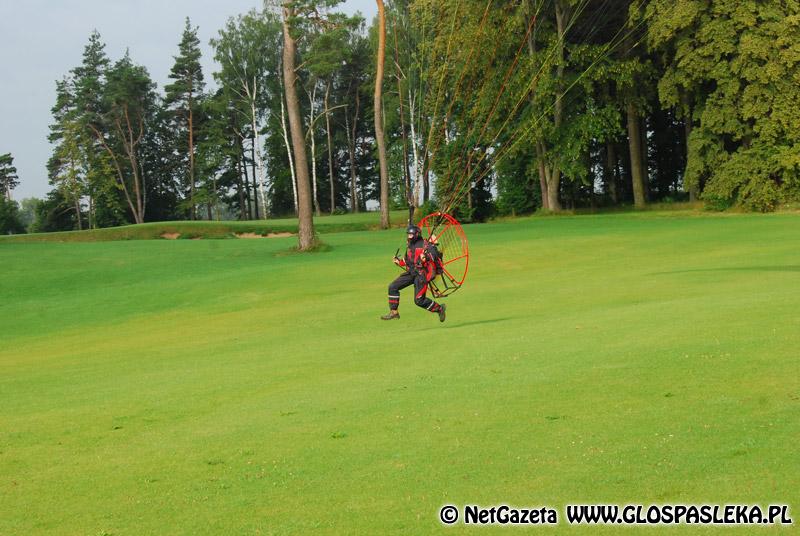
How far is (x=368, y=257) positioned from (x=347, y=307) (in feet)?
44.2

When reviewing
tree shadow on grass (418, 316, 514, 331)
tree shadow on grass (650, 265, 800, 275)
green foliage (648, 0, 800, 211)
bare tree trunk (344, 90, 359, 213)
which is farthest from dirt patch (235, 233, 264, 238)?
bare tree trunk (344, 90, 359, 213)

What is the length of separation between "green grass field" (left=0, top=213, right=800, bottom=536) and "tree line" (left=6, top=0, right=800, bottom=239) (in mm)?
5597

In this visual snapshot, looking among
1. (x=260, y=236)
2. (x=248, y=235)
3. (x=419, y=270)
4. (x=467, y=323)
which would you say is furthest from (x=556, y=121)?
(x=419, y=270)

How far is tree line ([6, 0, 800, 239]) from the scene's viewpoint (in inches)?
1592

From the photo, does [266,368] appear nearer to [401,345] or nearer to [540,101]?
[401,345]

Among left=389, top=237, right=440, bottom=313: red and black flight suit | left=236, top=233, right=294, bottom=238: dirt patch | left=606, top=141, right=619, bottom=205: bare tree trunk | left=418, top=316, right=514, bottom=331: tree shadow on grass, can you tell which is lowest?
left=418, top=316, right=514, bottom=331: tree shadow on grass

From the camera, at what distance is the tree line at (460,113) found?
4044 centimetres

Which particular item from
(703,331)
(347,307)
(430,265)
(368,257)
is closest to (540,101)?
(368,257)

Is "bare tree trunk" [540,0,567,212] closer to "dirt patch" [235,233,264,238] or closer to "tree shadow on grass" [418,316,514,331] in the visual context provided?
"dirt patch" [235,233,264,238]

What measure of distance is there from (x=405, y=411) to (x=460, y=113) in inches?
1590

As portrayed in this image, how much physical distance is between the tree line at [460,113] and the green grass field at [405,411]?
220 inches

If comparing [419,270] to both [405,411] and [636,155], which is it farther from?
[636,155]

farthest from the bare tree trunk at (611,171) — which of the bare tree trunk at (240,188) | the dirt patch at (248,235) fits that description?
the bare tree trunk at (240,188)

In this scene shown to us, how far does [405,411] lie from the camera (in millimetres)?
10078
